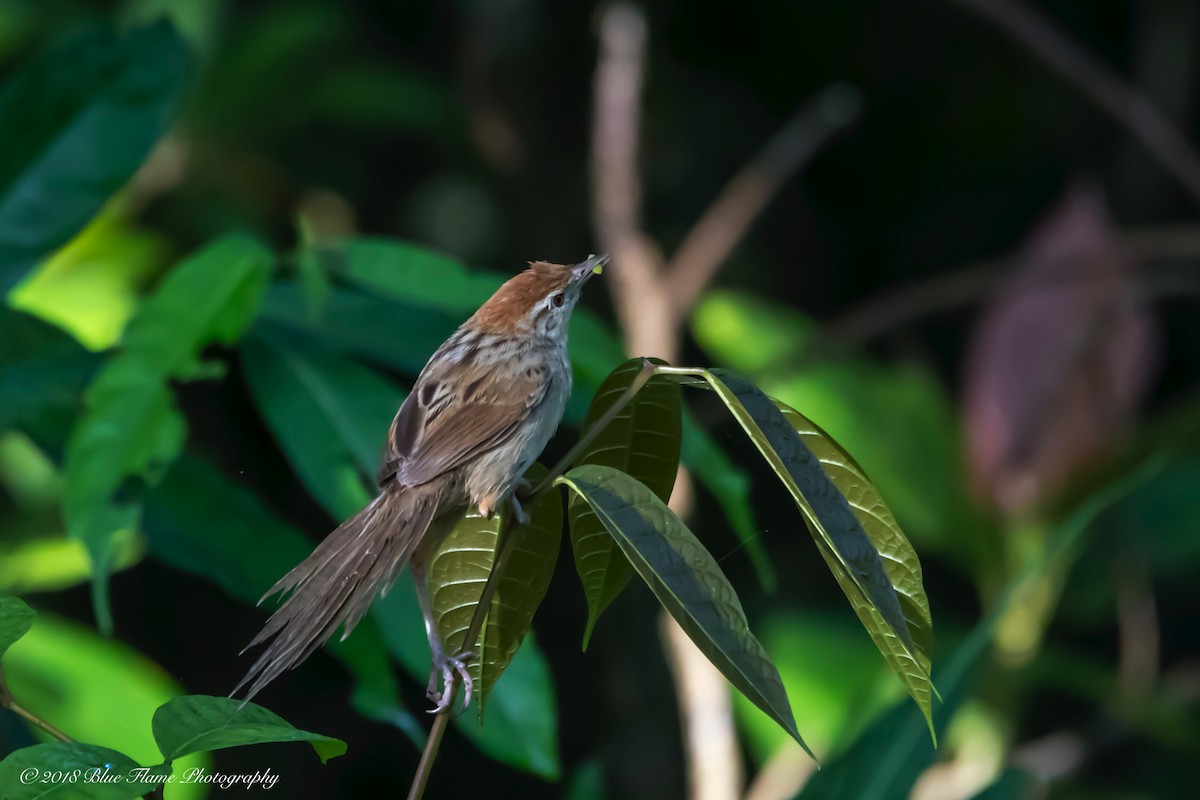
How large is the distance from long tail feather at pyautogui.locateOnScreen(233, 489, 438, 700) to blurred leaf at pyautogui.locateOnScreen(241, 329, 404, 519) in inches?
11.5

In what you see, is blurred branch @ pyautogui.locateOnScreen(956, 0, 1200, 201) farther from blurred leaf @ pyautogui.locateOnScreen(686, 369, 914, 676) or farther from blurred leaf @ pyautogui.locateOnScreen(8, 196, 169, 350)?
blurred leaf @ pyautogui.locateOnScreen(686, 369, 914, 676)

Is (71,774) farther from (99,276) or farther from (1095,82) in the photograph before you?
(1095,82)

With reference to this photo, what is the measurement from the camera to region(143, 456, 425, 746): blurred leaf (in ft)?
4.33

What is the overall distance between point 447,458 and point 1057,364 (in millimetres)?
1919

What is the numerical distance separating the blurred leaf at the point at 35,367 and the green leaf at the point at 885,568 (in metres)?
0.78

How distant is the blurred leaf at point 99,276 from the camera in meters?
2.71

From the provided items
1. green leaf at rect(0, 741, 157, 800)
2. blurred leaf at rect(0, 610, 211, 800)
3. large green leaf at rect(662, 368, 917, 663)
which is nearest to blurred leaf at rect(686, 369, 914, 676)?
large green leaf at rect(662, 368, 917, 663)

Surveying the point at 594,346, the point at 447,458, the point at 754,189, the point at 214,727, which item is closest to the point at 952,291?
the point at 754,189

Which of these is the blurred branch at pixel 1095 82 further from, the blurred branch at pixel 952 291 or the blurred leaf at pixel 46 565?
the blurred leaf at pixel 46 565

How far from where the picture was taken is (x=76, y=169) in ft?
4.92

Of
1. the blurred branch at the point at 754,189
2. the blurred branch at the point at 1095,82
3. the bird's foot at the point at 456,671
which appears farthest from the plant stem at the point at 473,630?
the blurred branch at the point at 1095,82

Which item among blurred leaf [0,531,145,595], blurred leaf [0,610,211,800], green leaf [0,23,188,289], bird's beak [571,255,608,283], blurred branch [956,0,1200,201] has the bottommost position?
blurred leaf [0,610,211,800]

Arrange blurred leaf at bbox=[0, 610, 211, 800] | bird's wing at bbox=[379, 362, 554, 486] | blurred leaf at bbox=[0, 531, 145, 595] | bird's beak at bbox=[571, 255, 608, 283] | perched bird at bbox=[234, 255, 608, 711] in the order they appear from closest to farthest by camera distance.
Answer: perched bird at bbox=[234, 255, 608, 711]
bird's wing at bbox=[379, 362, 554, 486]
bird's beak at bbox=[571, 255, 608, 283]
blurred leaf at bbox=[0, 610, 211, 800]
blurred leaf at bbox=[0, 531, 145, 595]

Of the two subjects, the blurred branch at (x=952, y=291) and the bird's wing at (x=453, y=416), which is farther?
the blurred branch at (x=952, y=291)
